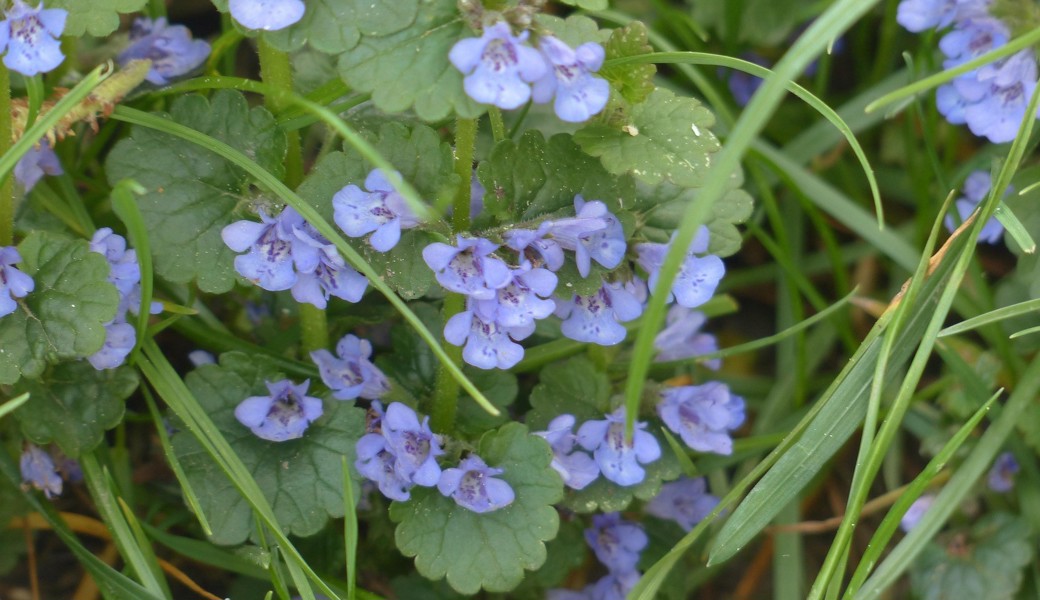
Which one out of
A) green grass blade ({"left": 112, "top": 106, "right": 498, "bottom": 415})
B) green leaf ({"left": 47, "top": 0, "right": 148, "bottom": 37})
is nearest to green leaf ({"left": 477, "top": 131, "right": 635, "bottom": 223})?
green grass blade ({"left": 112, "top": 106, "right": 498, "bottom": 415})

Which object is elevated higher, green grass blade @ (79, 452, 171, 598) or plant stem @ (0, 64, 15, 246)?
plant stem @ (0, 64, 15, 246)

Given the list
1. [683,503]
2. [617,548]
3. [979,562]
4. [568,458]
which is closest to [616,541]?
[617,548]

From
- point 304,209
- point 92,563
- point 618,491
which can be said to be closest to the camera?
point 304,209

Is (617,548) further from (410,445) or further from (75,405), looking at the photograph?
(75,405)

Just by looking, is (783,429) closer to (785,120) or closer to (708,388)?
(708,388)

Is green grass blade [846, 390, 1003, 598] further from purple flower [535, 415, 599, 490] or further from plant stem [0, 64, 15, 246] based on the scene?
plant stem [0, 64, 15, 246]
